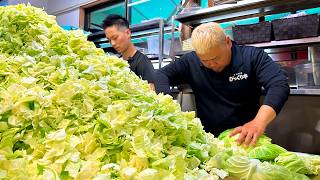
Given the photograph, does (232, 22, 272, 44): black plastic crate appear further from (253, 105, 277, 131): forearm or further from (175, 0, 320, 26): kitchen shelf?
(253, 105, 277, 131): forearm

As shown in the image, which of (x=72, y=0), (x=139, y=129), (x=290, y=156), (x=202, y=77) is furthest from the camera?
(x=72, y=0)

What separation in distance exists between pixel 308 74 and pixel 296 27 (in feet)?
1.42

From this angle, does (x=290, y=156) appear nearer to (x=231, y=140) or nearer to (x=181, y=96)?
(x=231, y=140)

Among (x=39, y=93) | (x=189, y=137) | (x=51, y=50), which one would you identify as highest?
(x=51, y=50)

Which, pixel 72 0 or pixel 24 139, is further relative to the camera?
pixel 72 0

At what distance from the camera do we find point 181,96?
3.62m

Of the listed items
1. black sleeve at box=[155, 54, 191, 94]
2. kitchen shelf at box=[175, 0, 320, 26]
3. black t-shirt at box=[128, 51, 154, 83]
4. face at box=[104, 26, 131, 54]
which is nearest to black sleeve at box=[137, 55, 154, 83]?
black t-shirt at box=[128, 51, 154, 83]

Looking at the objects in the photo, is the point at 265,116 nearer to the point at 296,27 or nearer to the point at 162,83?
the point at 162,83

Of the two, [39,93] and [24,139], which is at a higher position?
[39,93]

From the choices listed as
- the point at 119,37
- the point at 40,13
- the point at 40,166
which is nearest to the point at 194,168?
the point at 40,166

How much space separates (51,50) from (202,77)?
1365 mm

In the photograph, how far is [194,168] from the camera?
92cm

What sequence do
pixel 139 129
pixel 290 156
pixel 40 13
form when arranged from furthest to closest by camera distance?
pixel 40 13 < pixel 290 156 < pixel 139 129

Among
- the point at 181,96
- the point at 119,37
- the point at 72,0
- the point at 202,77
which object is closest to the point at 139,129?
the point at 202,77
